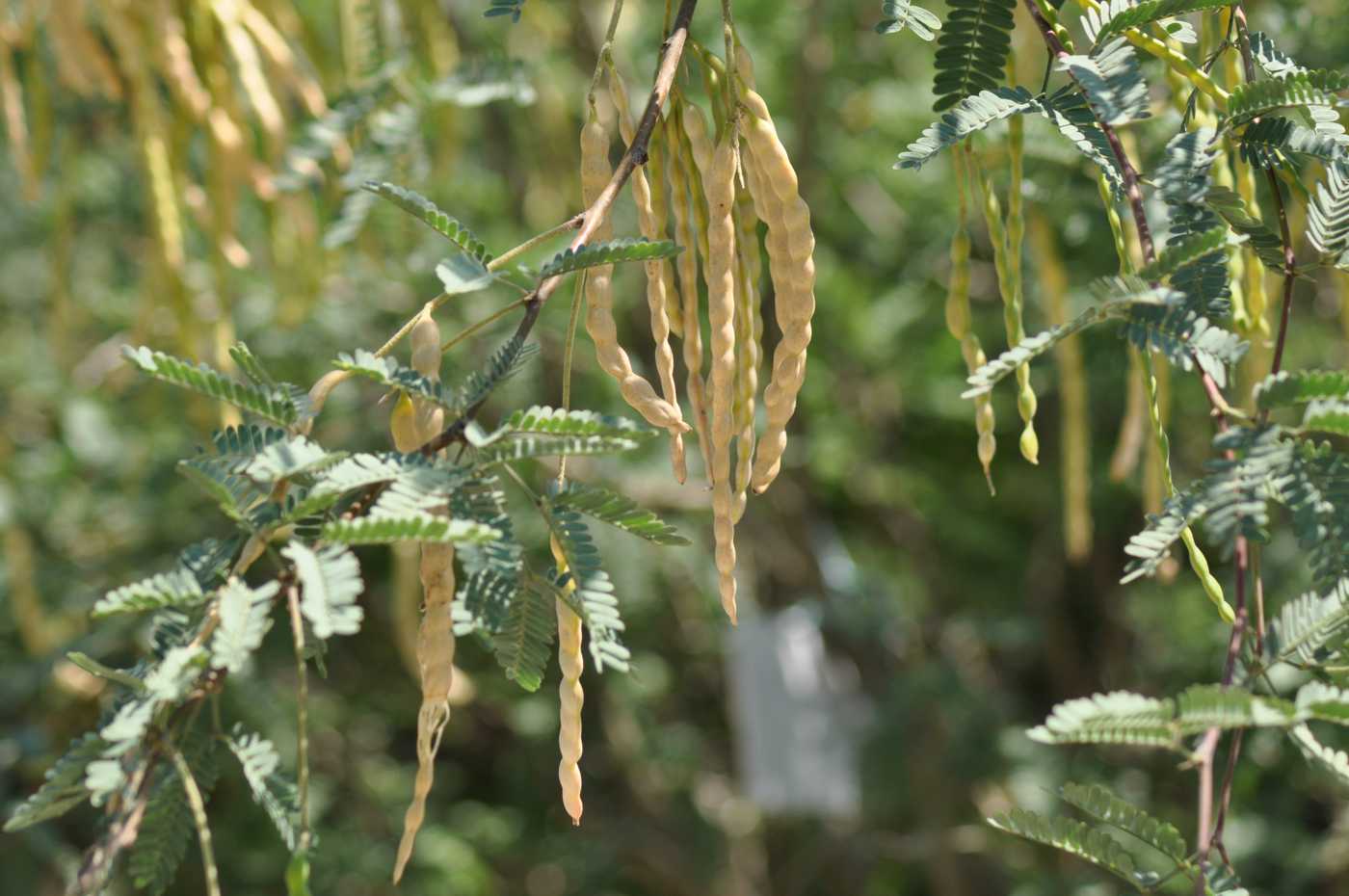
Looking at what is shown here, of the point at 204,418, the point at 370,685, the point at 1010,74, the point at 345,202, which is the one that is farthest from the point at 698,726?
the point at 1010,74

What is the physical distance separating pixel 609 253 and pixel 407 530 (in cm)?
17

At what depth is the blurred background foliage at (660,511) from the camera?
203 cm

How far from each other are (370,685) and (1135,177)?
2210 mm

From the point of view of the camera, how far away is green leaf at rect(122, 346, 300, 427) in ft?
2.20

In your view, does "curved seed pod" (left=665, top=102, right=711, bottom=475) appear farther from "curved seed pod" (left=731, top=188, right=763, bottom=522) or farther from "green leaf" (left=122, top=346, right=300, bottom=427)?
"green leaf" (left=122, top=346, right=300, bottom=427)

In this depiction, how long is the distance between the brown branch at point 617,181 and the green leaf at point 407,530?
71mm

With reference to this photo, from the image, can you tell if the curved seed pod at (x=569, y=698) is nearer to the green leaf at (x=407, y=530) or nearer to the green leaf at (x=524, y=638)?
the green leaf at (x=524, y=638)

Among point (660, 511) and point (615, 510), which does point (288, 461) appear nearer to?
point (615, 510)

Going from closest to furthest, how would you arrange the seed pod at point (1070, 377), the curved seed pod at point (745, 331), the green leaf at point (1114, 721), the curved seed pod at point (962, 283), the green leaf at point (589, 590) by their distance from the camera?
the green leaf at point (1114, 721) < the green leaf at point (589, 590) < the curved seed pod at point (745, 331) < the curved seed pod at point (962, 283) < the seed pod at point (1070, 377)

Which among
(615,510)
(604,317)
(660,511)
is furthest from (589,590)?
(660,511)

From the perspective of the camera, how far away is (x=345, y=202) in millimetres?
1603

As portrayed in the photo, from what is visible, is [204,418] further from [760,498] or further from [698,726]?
[698,726]

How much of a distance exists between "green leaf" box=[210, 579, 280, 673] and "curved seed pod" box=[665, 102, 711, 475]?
26 centimetres

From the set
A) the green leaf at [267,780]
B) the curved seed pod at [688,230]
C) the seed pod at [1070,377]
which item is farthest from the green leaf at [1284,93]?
the seed pod at [1070,377]
